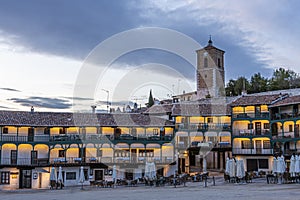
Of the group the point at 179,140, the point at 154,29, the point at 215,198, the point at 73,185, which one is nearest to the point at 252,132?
the point at 179,140

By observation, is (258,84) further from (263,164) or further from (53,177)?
(53,177)

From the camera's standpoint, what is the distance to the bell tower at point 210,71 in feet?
244

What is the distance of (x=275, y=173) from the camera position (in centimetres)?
3378

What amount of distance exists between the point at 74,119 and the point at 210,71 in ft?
121

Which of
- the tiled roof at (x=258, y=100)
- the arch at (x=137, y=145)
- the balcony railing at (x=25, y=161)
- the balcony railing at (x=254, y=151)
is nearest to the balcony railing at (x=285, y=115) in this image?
the tiled roof at (x=258, y=100)

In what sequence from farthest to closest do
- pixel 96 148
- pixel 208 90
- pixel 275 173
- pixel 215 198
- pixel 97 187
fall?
pixel 208 90, pixel 96 148, pixel 97 187, pixel 275 173, pixel 215 198

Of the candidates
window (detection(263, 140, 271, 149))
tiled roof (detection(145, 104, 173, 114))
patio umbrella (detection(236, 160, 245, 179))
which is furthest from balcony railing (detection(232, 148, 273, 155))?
patio umbrella (detection(236, 160, 245, 179))

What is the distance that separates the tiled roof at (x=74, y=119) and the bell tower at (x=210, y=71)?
25900 millimetres

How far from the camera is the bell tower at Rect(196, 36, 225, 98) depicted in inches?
2933

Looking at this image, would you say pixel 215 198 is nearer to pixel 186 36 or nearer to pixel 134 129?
pixel 134 129

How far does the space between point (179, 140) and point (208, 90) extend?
27.1 m

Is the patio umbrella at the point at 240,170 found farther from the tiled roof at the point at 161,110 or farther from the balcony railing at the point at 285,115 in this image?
the tiled roof at the point at 161,110

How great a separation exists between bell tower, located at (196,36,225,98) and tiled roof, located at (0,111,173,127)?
25.9m

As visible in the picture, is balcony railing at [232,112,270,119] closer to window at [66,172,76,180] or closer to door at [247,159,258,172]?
door at [247,159,258,172]
